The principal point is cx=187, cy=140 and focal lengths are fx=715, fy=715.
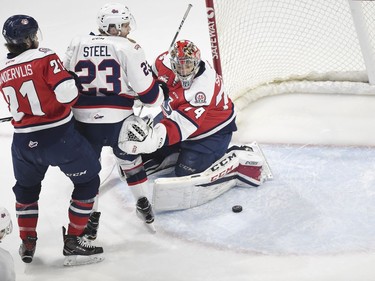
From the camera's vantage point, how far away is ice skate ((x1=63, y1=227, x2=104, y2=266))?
2.91 metres

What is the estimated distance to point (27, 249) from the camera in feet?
9.53

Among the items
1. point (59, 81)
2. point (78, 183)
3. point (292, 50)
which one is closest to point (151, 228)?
point (78, 183)

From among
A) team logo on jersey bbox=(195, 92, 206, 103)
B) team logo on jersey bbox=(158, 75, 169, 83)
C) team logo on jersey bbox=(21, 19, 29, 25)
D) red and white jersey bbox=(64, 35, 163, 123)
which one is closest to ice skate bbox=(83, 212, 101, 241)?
red and white jersey bbox=(64, 35, 163, 123)

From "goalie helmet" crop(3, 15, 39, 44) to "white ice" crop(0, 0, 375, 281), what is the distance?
0.95 meters

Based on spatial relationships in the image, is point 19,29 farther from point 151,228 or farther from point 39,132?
point 151,228

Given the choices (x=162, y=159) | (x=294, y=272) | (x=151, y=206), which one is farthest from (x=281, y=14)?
(x=294, y=272)

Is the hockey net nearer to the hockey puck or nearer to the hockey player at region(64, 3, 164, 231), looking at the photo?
the hockey puck

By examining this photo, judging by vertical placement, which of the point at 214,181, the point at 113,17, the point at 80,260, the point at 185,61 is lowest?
the point at 80,260

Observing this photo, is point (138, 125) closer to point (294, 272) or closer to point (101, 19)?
point (101, 19)

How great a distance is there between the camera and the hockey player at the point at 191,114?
10.5 feet

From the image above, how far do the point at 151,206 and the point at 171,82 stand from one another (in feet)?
2.08

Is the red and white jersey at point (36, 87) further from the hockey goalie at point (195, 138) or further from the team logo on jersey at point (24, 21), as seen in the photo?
the hockey goalie at point (195, 138)

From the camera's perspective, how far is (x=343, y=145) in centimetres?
375

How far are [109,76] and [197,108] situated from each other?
0.54 m
